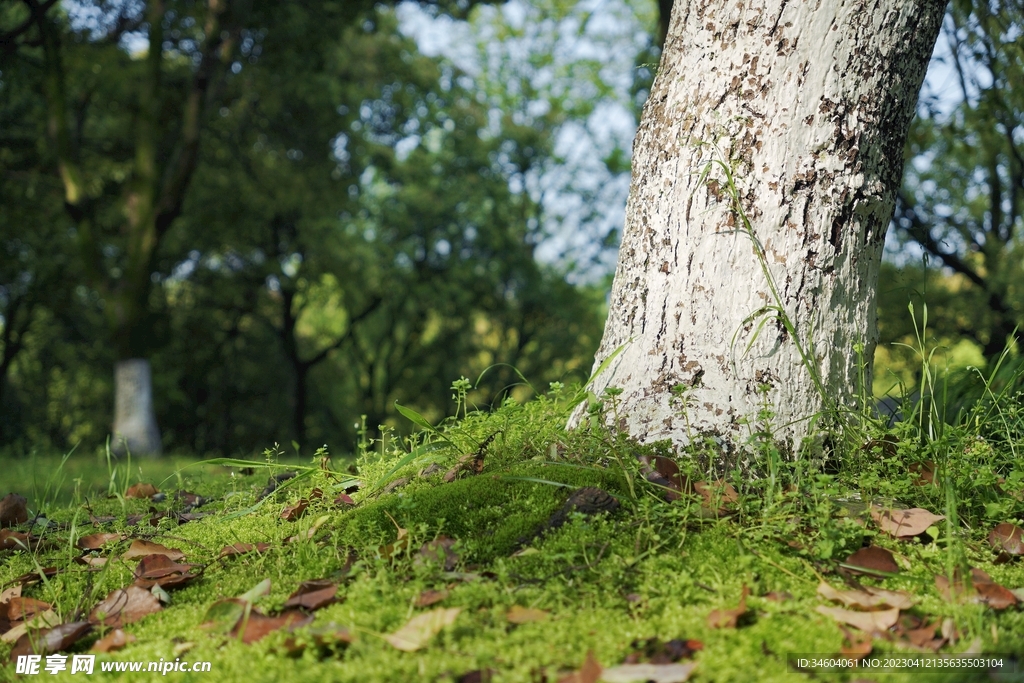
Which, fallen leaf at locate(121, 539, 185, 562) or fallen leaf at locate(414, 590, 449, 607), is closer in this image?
fallen leaf at locate(414, 590, 449, 607)

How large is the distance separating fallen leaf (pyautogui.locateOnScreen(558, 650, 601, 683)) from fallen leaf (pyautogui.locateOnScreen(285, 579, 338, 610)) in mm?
669

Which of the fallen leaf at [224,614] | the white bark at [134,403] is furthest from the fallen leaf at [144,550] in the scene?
the white bark at [134,403]

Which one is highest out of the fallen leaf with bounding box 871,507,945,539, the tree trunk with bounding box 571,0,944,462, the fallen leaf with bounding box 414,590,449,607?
the tree trunk with bounding box 571,0,944,462

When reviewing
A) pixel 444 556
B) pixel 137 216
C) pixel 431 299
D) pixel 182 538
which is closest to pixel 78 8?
pixel 137 216

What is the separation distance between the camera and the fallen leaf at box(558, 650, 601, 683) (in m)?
1.39

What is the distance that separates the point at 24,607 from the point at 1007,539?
2.85 m

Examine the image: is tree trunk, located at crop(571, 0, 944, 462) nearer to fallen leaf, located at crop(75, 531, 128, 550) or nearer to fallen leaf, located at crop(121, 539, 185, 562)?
fallen leaf, located at crop(121, 539, 185, 562)

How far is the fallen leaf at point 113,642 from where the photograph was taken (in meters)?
1.79

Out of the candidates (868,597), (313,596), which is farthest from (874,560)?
(313,596)

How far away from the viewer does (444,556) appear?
1.91 m

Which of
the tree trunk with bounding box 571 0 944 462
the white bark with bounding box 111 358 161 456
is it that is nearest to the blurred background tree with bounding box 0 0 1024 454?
the white bark with bounding box 111 358 161 456

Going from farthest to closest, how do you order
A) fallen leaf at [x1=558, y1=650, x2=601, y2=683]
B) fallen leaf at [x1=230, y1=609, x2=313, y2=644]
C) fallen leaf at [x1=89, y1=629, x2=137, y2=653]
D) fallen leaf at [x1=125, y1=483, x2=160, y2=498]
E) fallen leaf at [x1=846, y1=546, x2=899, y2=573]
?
1. fallen leaf at [x1=125, y1=483, x2=160, y2=498]
2. fallen leaf at [x1=846, y1=546, x2=899, y2=573]
3. fallen leaf at [x1=89, y1=629, x2=137, y2=653]
4. fallen leaf at [x1=230, y1=609, x2=313, y2=644]
5. fallen leaf at [x1=558, y1=650, x2=601, y2=683]

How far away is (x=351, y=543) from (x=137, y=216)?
12009 mm

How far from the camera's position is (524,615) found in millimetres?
1651
